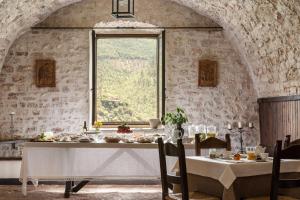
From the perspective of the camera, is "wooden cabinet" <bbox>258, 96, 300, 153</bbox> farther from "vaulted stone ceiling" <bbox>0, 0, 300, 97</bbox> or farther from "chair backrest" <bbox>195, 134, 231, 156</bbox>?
"chair backrest" <bbox>195, 134, 231, 156</bbox>

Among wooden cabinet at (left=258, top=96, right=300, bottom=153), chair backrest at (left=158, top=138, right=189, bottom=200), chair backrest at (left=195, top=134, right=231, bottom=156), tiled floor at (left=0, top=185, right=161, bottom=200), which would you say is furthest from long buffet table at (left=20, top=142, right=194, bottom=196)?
chair backrest at (left=158, top=138, right=189, bottom=200)

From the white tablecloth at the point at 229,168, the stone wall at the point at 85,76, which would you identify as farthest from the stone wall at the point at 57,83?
the white tablecloth at the point at 229,168

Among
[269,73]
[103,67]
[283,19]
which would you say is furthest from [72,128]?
[283,19]

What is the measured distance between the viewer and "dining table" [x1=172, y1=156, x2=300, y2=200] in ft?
14.0

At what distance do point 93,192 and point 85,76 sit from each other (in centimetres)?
280

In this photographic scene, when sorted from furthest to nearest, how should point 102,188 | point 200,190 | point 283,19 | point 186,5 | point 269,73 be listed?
point 186,5, point 269,73, point 102,188, point 283,19, point 200,190

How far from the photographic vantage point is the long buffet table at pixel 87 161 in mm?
6727

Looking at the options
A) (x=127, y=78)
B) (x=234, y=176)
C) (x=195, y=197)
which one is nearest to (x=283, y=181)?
(x=234, y=176)

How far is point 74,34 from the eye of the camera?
383 inches

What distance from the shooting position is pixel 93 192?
7.57 meters

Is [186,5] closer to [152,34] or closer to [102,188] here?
[152,34]

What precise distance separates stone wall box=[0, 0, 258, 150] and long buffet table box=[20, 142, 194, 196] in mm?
2951

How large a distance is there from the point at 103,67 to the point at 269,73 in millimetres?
3108

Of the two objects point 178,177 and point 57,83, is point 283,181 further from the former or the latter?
point 57,83
